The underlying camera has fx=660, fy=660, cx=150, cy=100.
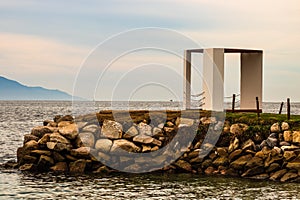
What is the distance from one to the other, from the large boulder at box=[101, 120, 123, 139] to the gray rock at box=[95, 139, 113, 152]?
0.42 metres

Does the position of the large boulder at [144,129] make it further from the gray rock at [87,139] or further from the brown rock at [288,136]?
the brown rock at [288,136]

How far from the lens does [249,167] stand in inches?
1077

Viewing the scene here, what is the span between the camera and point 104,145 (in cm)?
2958

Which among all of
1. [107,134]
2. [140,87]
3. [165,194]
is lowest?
[165,194]

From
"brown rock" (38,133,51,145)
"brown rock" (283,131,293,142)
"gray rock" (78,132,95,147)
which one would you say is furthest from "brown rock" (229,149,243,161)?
"brown rock" (38,133,51,145)

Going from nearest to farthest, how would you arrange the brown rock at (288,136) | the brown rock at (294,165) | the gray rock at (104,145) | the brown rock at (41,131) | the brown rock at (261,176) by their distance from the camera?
1. the brown rock at (294,165)
2. the brown rock at (261,176)
3. the brown rock at (288,136)
4. the gray rock at (104,145)
5. the brown rock at (41,131)

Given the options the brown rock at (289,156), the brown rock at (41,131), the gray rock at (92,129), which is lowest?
the brown rock at (289,156)

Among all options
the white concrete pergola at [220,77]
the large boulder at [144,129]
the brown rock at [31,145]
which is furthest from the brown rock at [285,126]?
the brown rock at [31,145]

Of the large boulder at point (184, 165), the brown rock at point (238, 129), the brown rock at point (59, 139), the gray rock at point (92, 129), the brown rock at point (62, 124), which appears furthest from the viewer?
the brown rock at point (62, 124)

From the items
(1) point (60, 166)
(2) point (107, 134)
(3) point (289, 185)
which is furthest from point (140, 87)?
(3) point (289, 185)

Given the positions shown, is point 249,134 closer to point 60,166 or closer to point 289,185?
point 289,185

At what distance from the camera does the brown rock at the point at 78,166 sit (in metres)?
28.9

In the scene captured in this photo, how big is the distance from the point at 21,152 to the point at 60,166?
2357 millimetres

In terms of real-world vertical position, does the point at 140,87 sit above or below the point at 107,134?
above
